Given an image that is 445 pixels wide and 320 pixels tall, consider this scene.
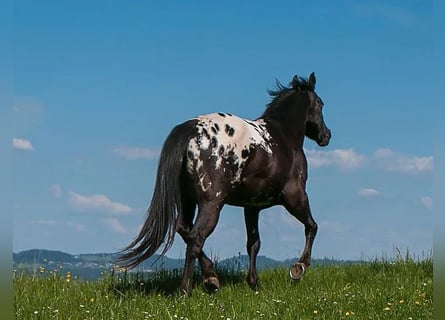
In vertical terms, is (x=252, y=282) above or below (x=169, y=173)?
below

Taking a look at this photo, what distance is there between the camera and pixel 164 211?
7.74 meters

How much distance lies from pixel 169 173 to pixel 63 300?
1.99 meters

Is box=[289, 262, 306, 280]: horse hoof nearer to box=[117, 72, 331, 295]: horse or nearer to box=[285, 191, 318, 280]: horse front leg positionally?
box=[285, 191, 318, 280]: horse front leg

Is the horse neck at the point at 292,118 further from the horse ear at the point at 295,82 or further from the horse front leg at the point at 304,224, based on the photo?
the horse front leg at the point at 304,224

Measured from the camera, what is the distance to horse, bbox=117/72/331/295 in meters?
7.66

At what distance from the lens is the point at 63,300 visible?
7.71 meters

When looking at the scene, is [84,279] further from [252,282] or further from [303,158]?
[303,158]

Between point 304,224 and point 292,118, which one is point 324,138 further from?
point 304,224

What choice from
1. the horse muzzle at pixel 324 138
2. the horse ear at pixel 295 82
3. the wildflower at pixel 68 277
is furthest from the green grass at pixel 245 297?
the horse ear at pixel 295 82

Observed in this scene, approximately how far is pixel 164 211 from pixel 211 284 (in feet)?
3.60

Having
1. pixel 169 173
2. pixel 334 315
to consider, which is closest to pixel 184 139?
pixel 169 173

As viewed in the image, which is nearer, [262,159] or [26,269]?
[262,159]

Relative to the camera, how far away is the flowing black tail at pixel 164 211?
7707 mm

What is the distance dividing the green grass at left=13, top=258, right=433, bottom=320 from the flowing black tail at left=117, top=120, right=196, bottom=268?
506 millimetres
